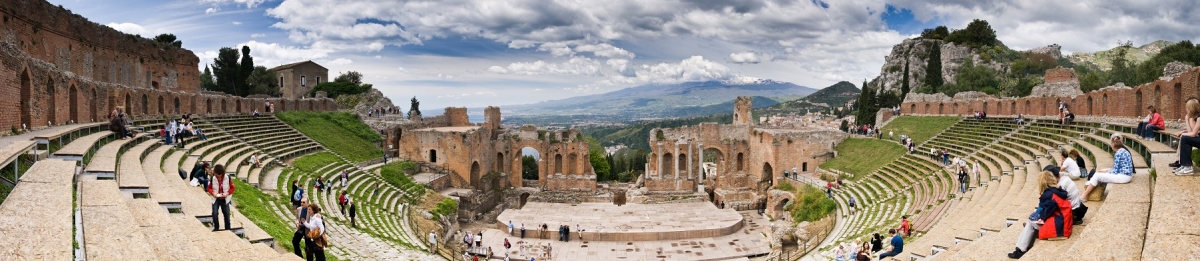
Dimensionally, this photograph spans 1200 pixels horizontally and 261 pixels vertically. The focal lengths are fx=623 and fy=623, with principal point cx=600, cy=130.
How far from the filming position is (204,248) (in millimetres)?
7277

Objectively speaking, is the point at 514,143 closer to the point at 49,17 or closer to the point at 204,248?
the point at 49,17

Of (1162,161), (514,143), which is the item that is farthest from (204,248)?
(514,143)

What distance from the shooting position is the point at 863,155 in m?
33.5

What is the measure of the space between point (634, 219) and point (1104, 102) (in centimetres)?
1989

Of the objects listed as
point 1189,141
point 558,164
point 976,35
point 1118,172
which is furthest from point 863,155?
point 976,35

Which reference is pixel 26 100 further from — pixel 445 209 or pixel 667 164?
pixel 667 164

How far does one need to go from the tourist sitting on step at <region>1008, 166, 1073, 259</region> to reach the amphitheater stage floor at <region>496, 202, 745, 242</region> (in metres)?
19.2

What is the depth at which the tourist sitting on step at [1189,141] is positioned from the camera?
350 inches

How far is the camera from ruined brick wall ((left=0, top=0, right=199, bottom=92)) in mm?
23531

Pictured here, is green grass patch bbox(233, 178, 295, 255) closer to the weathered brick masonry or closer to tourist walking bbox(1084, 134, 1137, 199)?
the weathered brick masonry

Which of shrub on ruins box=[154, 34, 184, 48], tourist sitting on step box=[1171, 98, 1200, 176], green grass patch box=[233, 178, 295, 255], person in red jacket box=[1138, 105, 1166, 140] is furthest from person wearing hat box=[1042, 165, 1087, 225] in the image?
shrub on ruins box=[154, 34, 184, 48]

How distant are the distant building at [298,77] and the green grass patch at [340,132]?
17.2 m

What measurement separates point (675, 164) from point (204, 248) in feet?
108

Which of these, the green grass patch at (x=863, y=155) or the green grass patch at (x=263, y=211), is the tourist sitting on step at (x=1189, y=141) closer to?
the green grass patch at (x=263, y=211)
